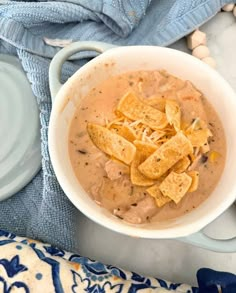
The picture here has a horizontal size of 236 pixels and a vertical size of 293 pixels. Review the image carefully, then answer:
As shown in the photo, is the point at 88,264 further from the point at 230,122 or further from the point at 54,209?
the point at 230,122

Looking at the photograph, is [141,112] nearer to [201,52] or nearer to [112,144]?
[112,144]

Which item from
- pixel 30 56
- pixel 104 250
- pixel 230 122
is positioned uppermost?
pixel 230 122

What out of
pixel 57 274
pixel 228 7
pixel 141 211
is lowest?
pixel 57 274

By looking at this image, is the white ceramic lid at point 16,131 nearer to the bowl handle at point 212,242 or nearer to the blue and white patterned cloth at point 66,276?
the blue and white patterned cloth at point 66,276

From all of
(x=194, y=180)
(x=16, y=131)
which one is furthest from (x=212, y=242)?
(x=16, y=131)

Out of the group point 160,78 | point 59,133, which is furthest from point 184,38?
point 59,133

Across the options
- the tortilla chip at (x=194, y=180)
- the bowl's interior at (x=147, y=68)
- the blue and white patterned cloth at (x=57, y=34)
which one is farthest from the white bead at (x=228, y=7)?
the tortilla chip at (x=194, y=180)
